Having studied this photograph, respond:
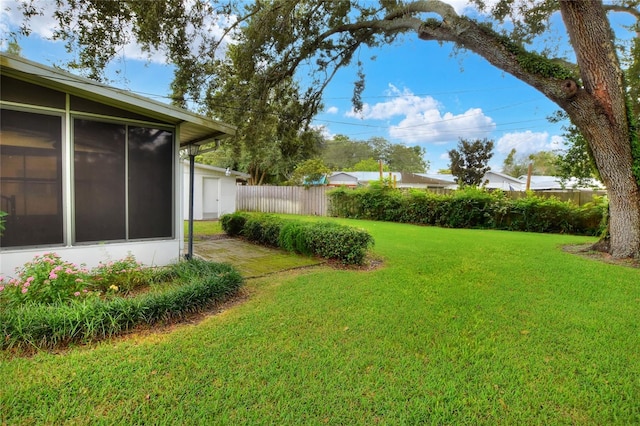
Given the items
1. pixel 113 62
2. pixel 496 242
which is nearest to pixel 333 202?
pixel 496 242

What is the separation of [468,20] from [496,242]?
5416 millimetres

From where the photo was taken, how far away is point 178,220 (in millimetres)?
5406

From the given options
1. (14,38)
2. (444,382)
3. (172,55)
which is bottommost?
(444,382)

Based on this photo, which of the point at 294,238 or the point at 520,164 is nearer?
the point at 294,238

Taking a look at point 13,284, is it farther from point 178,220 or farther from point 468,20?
point 468,20

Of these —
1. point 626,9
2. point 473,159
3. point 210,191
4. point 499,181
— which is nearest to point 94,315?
point 626,9

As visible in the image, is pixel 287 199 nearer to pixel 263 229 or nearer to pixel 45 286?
pixel 263 229

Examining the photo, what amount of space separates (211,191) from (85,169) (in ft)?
35.9

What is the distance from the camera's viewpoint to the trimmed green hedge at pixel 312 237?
19.2 feet

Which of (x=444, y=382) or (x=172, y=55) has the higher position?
(x=172, y=55)

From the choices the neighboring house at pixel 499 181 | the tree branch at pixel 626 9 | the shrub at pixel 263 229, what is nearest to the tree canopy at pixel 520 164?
the neighboring house at pixel 499 181

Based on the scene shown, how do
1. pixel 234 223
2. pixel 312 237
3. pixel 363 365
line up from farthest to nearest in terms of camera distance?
1. pixel 234 223
2. pixel 312 237
3. pixel 363 365

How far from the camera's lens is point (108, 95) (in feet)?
14.4

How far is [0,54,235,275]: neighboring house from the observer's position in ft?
13.2
